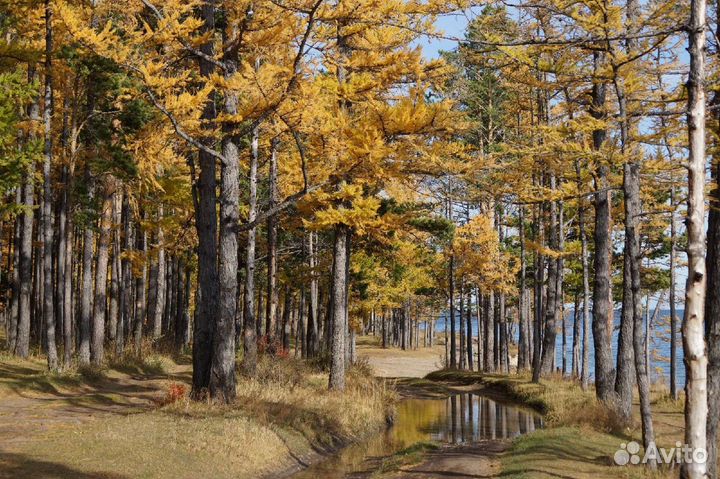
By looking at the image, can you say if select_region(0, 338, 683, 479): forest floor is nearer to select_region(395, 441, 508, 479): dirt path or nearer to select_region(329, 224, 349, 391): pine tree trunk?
select_region(395, 441, 508, 479): dirt path

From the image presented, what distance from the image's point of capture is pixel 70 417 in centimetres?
1265

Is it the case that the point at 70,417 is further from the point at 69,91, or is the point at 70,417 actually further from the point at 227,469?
the point at 69,91

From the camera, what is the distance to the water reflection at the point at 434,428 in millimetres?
12914

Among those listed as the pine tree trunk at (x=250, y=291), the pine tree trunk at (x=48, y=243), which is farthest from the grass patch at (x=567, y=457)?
the pine tree trunk at (x=48, y=243)

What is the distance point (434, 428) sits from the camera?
18891 mm

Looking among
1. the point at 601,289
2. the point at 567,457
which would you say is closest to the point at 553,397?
the point at 601,289

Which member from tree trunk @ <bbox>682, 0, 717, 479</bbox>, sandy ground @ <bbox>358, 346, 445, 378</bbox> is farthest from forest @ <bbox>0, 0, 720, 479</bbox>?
sandy ground @ <bbox>358, 346, 445, 378</bbox>

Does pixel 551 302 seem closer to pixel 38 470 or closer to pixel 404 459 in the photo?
Result: pixel 404 459

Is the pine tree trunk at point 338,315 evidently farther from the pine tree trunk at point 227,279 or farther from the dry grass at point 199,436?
the pine tree trunk at point 227,279

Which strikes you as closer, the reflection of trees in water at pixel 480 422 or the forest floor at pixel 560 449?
the forest floor at pixel 560 449

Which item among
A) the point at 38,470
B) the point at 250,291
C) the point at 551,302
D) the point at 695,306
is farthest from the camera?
the point at 551,302

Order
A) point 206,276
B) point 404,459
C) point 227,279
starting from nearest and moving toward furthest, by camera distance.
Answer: point 404,459 < point 227,279 < point 206,276

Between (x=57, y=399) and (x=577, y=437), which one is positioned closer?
(x=577, y=437)

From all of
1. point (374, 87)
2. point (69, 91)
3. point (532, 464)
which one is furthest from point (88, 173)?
point (532, 464)
